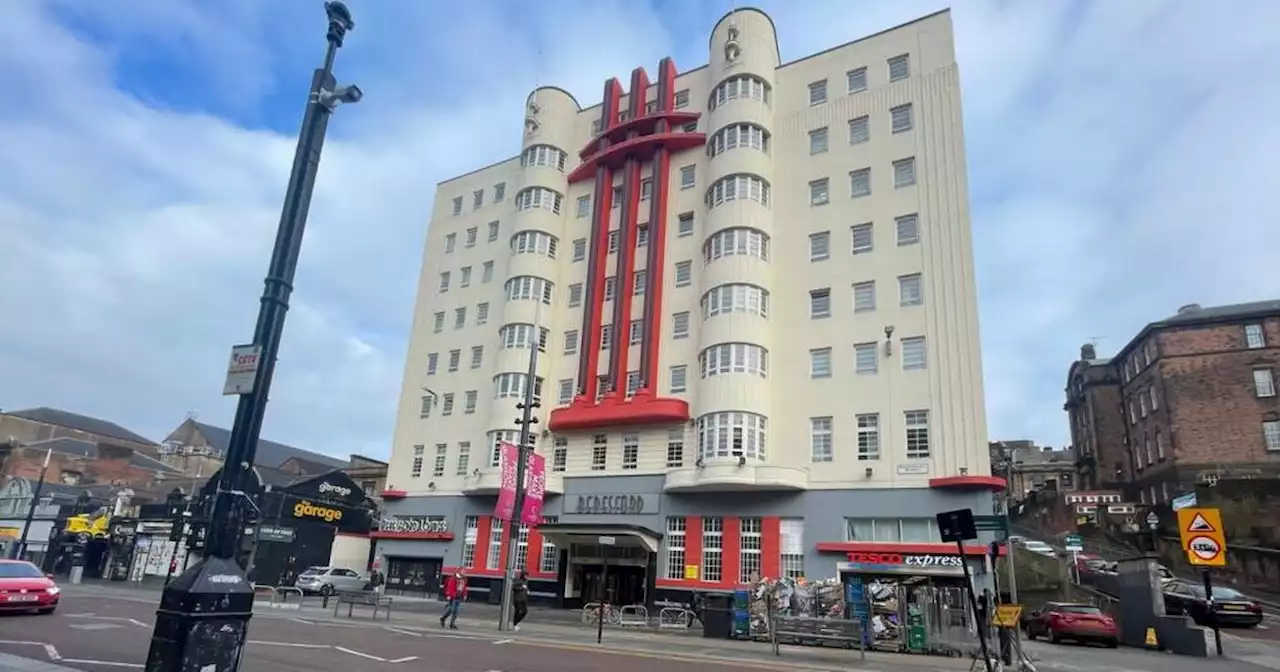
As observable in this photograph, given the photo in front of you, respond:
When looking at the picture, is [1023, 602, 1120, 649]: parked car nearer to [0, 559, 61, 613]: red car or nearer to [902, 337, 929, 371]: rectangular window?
[902, 337, 929, 371]: rectangular window

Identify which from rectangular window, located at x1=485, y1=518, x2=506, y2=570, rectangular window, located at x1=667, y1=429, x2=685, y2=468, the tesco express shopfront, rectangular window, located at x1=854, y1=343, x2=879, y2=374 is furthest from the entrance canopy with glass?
rectangular window, located at x1=854, y1=343, x2=879, y2=374

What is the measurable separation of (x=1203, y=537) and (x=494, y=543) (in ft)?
100

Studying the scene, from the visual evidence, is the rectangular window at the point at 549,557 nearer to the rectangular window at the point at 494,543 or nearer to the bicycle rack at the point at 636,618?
the rectangular window at the point at 494,543

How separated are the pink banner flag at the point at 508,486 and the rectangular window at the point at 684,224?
1750 cm

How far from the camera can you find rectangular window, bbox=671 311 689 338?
36.6 meters

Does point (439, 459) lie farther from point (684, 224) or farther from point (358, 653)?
point (358, 653)

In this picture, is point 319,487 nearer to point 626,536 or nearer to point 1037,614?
point 626,536

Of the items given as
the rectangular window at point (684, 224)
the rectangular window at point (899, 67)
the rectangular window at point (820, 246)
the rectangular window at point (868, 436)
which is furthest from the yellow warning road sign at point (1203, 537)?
the rectangular window at point (684, 224)

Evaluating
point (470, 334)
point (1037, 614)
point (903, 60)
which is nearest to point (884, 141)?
point (903, 60)

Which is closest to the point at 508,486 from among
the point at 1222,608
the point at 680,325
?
the point at 680,325

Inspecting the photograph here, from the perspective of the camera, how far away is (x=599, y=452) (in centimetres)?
3666

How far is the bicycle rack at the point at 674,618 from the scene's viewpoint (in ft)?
81.8

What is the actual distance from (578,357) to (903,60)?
22.2 meters

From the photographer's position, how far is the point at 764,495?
1240 inches
